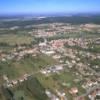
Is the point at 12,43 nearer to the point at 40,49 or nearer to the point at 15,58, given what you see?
the point at 40,49

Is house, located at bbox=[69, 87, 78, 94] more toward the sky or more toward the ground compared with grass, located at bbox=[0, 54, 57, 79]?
more toward the ground

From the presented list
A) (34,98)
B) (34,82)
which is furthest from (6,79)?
(34,98)

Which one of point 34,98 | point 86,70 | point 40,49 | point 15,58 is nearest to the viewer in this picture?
point 34,98

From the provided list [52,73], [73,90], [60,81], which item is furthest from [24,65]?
[73,90]

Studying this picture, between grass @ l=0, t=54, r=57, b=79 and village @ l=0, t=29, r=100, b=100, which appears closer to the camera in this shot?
village @ l=0, t=29, r=100, b=100

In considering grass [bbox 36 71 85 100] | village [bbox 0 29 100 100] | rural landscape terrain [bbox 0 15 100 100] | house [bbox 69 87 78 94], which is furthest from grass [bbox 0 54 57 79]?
house [bbox 69 87 78 94]

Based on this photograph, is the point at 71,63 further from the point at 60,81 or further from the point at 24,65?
the point at 60,81

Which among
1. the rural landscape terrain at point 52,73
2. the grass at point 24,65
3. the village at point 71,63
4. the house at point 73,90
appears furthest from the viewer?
the grass at point 24,65

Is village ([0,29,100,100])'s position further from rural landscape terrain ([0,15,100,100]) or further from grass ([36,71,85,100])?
grass ([36,71,85,100])

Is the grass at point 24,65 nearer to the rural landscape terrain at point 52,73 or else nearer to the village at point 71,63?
the rural landscape terrain at point 52,73

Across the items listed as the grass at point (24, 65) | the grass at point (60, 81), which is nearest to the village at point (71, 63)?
the grass at point (60, 81)

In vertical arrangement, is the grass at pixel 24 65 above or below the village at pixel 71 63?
above
